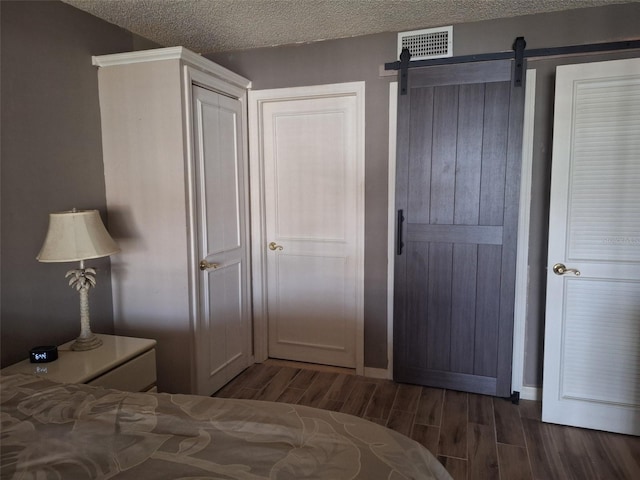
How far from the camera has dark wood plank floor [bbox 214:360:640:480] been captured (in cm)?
204

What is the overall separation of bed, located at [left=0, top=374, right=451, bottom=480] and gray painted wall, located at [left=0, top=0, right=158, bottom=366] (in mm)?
908

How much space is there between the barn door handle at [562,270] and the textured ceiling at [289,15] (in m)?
1.50

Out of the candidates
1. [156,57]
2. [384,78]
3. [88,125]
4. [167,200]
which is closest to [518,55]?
[384,78]

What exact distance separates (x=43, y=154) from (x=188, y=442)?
70.8 inches

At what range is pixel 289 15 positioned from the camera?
252 cm

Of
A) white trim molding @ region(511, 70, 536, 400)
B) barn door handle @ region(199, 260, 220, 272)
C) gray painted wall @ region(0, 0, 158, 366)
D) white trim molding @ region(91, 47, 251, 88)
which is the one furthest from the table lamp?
white trim molding @ region(511, 70, 536, 400)

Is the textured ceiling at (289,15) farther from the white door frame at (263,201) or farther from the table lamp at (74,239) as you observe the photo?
the table lamp at (74,239)

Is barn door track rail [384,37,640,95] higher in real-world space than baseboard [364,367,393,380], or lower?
higher

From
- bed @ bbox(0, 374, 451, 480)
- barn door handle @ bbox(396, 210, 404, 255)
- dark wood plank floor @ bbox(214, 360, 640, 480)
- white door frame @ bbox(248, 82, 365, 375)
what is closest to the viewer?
bed @ bbox(0, 374, 451, 480)

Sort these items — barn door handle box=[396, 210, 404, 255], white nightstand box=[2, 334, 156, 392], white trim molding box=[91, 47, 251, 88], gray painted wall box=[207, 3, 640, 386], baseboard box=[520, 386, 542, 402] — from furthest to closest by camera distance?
barn door handle box=[396, 210, 404, 255] < baseboard box=[520, 386, 542, 402] < gray painted wall box=[207, 3, 640, 386] < white trim molding box=[91, 47, 251, 88] < white nightstand box=[2, 334, 156, 392]

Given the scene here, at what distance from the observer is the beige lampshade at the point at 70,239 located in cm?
188

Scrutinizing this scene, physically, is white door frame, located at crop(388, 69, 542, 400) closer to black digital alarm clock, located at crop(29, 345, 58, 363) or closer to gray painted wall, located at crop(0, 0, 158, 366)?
gray painted wall, located at crop(0, 0, 158, 366)

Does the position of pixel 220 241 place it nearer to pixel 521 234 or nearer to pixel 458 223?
pixel 458 223

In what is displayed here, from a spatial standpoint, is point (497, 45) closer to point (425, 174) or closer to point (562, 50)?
point (562, 50)
